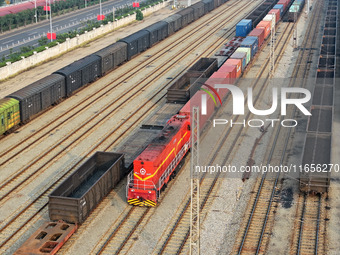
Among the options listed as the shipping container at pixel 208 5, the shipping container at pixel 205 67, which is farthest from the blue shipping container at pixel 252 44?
the shipping container at pixel 208 5

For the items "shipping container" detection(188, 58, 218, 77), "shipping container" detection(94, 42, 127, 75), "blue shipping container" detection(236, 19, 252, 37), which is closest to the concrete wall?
"shipping container" detection(94, 42, 127, 75)

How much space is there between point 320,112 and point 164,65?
30302 mm

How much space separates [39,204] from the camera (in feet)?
124

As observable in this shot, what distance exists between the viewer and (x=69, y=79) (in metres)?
58.4

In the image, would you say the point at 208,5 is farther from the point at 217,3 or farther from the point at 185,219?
the point at 185,219

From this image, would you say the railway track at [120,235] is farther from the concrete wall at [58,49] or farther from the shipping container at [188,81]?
the concrete wall at [58,49]

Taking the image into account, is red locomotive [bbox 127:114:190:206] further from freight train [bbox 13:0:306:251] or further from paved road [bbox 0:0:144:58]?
paved road [bbox 0:0:144:58]

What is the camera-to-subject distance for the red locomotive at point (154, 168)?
3569 centimetres

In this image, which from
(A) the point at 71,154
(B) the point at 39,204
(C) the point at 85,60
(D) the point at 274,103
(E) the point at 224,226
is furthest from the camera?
(C) the point at 85,60

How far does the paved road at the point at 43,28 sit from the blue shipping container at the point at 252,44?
1476 inches

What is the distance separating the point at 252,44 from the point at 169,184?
35828 millimetres

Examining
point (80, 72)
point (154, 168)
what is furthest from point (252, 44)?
point (154, 168)

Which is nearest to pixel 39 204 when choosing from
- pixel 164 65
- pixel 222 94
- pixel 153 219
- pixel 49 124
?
pixel 153 219

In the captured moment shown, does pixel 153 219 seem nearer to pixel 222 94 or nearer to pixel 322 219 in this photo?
pixel 322 219
